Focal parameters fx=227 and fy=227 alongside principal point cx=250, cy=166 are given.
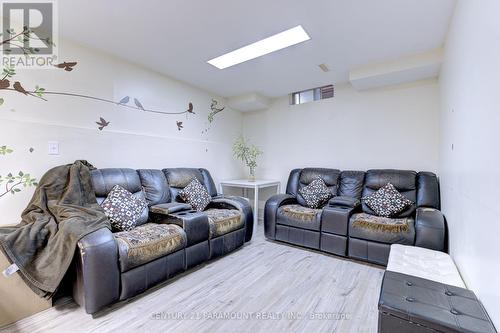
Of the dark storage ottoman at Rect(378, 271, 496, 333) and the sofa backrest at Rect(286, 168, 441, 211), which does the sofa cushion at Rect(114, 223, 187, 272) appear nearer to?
the dark storage ottoman at Rect(378, 271, 496, 333)

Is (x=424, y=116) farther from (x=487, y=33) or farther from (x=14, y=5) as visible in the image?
(x=14, y=5)

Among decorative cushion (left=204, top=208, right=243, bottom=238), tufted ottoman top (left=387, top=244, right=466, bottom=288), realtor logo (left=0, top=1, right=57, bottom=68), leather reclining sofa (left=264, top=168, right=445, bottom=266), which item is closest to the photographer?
tufted ottoman top (left=387, top=244, right=466, bottom=288)

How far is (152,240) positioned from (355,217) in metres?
2.23

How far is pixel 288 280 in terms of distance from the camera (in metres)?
2.22

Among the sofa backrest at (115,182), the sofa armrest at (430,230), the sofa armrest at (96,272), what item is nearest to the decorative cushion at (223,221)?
the sofa backrest at (115,182)

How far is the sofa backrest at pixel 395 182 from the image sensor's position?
9.27 feet

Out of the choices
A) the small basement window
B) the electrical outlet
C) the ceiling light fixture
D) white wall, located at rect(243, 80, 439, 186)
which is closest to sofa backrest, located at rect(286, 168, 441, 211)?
white wall, located at rect(243, 80, 439, 186)

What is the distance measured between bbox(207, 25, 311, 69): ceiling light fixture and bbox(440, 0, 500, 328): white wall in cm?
126

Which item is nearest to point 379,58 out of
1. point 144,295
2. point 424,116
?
point 424,116

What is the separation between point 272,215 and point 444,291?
6.91 feet

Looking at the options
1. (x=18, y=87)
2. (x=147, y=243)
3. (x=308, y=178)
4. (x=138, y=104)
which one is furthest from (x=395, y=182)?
(x=18, y=87)

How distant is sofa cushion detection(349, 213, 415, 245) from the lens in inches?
92.0

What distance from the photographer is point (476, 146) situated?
1.31 m

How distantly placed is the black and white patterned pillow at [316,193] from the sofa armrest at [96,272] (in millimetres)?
2470
